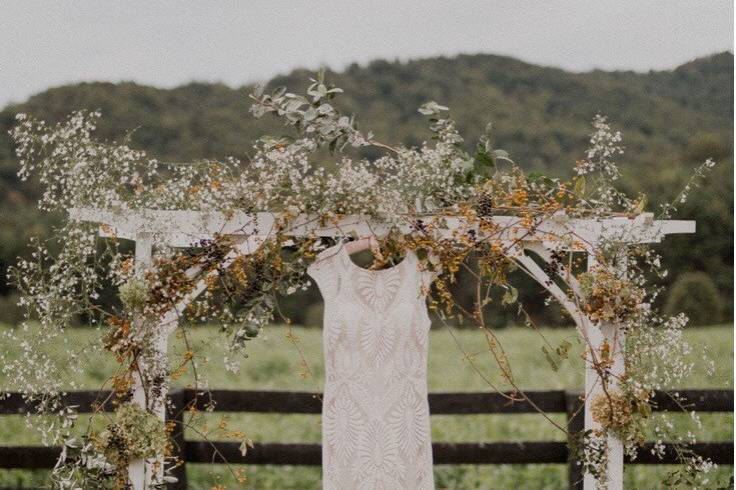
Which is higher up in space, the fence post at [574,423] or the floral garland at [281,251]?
the floral garland at [281,251]

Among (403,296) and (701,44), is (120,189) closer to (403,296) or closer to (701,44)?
(403,296)

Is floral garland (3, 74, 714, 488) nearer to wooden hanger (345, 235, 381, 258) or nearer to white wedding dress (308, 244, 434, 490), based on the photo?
wooden hanger (345, 235, 381, 258)

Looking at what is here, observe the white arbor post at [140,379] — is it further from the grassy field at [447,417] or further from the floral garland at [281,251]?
the grassy field at [447,417]

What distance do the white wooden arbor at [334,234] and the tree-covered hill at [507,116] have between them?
1016 centimetres

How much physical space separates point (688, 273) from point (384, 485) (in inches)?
570

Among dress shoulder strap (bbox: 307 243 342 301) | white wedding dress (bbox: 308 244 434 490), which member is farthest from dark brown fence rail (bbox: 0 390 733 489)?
dress shoulder strap (bbox: 307 243 342 301)

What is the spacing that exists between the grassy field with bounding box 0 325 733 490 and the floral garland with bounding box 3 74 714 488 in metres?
0.18

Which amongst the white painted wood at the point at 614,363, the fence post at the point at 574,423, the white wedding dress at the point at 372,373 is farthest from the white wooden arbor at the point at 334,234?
the fence post at the point at 574,423

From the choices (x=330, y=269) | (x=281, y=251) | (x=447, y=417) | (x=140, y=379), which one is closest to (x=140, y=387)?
(x=140, y=379)

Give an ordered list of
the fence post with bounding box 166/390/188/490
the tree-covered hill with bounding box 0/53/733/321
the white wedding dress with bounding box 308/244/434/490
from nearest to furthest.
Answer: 1. the white wedding dress with bounding box 308/244/434/490
2. the fence post with bounding box 166/390/188/490
3. the tree-covered hill with bounding box 0/53/733/321

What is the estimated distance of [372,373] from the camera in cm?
361

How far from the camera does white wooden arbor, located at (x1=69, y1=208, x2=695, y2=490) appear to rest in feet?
12.1

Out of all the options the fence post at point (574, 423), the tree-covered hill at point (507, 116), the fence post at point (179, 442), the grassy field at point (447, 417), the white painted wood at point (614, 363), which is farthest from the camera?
the tree-covered hill at point (507, 116)

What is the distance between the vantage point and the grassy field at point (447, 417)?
6.55 meters
